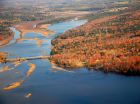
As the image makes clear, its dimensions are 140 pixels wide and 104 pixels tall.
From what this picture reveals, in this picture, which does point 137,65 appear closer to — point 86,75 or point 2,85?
point 86,75

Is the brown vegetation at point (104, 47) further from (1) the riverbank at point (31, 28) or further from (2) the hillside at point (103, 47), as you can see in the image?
(1) the riverbank at point (31, 28)

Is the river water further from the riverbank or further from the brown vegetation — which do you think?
the riverbank

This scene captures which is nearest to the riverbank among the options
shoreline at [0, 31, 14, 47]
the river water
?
shoreline at [0, 31, 14, 47]

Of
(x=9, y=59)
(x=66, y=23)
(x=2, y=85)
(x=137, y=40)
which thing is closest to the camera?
(x=2, y=85)

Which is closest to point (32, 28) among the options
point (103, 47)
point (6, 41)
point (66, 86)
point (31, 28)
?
point (31, 28)

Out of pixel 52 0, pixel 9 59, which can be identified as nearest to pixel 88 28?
pixel 9 59

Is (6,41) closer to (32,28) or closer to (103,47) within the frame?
(32,28)
